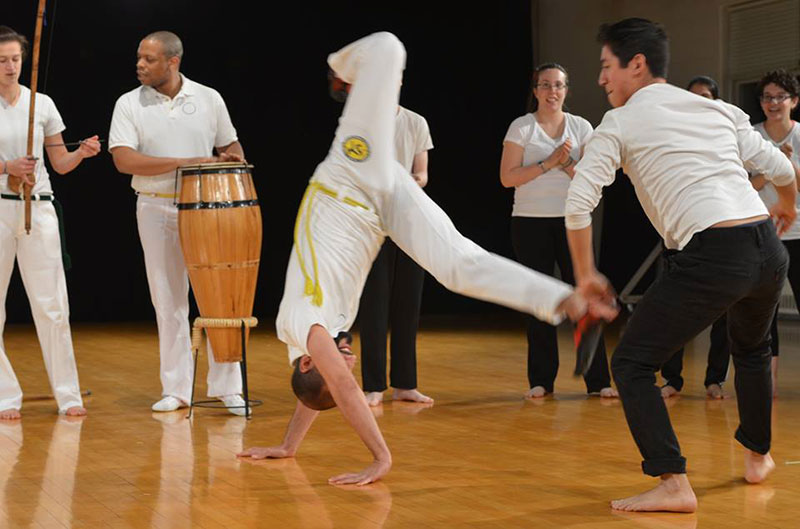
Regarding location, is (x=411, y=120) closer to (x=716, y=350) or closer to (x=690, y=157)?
(x=716, y=350)

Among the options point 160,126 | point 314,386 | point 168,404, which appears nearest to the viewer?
point 314,386

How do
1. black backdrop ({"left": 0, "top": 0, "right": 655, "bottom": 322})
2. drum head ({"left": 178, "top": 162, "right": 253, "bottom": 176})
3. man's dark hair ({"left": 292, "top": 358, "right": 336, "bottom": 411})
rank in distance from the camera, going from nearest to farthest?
1. man's dark hair ({"left": 292, "top": 358, "right": 336, "bottom": 411})
2. drum head ({"left": 178, "top": 162, "right": 253, "bottom": 176})
3. black backdrop ({"left": 0, "top": 0, "right": 655, "bottom": 322})

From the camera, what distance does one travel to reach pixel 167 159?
468cm

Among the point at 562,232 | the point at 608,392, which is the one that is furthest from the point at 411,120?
the point at 608,392

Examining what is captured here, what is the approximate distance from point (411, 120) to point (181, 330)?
4.53ft

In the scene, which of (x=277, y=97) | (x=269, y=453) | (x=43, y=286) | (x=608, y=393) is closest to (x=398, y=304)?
(x=608, y=393)

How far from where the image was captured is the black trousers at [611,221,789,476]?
2.96 m

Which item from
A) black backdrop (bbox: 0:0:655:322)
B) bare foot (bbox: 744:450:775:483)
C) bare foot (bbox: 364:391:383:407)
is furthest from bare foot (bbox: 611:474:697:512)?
black backdrop (bbox: 0:0:655:322)

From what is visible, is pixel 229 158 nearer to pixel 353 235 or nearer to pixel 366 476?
pixel 353 235

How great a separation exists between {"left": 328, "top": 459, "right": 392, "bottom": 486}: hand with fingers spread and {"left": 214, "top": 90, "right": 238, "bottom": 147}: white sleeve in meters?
2.05

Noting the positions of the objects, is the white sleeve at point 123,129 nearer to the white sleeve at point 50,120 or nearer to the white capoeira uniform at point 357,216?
the white sleeve at point 50,120

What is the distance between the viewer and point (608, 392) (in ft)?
16.7

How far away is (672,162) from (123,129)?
2.62 meters

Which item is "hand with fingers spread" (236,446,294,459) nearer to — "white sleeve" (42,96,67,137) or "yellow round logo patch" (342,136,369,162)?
"yellow round logo patch" (342,136,369,162)
